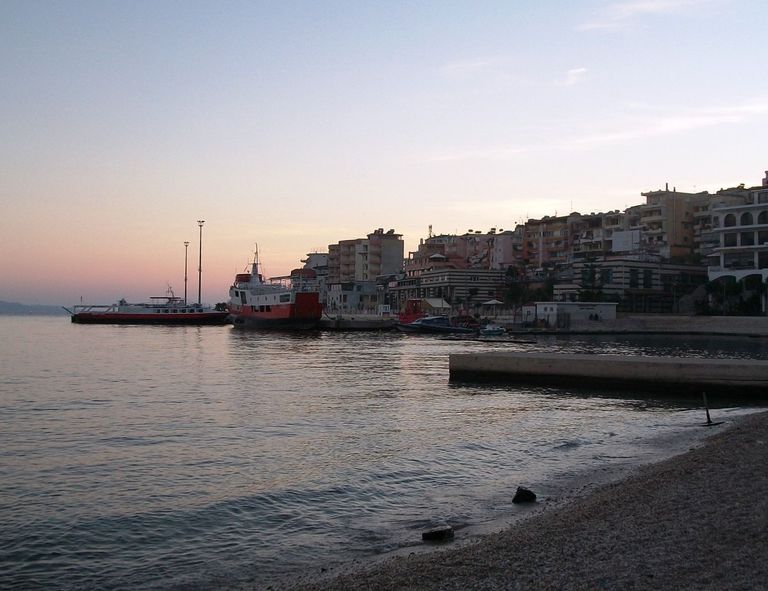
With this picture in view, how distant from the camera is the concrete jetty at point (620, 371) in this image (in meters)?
25.7

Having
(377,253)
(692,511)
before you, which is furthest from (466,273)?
(692,511)

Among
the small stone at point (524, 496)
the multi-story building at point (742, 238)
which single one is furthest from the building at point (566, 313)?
the small stone at point (524, 496)

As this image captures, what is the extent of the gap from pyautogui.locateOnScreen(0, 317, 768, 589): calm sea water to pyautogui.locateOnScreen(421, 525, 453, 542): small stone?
0.90 feet

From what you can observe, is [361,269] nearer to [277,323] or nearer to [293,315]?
[277,323]

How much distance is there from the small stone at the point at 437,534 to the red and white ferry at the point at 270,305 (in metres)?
78.1

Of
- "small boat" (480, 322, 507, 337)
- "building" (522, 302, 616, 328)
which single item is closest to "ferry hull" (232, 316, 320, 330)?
"small boat" (480, 322, 507, 337)

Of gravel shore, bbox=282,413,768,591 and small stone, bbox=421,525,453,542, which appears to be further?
small stone, bbox=421,525,453,542

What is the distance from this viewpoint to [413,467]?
15219 mm

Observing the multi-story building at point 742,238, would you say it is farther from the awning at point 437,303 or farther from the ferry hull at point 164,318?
the ferry hull at point 164,318

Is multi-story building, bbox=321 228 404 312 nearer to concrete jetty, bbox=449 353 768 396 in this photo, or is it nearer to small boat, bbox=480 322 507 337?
small boat, bbox=480 322 507 337

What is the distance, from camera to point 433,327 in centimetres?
8606

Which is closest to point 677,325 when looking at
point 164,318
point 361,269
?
point 164,318

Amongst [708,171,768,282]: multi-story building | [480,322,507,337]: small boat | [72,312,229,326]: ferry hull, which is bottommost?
[480,322,507,337]: small boat

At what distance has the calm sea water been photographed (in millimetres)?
10023
